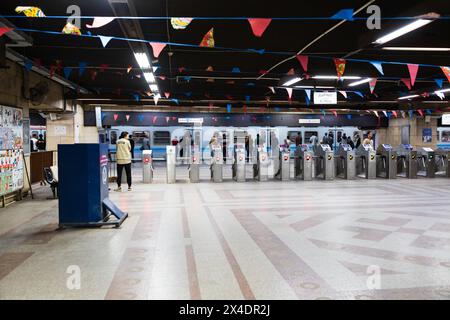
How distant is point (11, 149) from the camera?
838cm

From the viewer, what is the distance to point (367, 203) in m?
8.27

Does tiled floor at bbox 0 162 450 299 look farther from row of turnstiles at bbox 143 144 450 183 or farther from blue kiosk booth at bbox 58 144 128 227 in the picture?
row of turnstiles at bbox 143 144 450 183

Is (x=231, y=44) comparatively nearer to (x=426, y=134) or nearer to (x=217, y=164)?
(x=217, y=164)

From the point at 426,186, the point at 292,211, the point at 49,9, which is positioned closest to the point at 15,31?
the point at 49,9

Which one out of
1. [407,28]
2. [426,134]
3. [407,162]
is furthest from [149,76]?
[426,134]

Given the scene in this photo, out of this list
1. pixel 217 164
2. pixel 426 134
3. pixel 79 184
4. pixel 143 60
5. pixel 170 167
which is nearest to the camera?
pixel 79 184

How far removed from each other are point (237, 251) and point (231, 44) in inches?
188

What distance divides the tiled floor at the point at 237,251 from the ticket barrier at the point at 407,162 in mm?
5931

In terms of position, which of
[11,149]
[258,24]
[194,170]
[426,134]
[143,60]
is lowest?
[194,170]

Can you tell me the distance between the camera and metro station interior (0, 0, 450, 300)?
12.7 feet

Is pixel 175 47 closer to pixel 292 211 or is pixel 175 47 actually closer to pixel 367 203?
pixel 292 211

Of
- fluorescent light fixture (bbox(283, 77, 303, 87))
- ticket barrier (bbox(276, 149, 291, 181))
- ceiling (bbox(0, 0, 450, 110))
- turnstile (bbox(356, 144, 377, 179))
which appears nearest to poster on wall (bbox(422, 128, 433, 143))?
ceiling (bbox(0, 0, 450, 110))

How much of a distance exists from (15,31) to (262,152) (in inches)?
349
